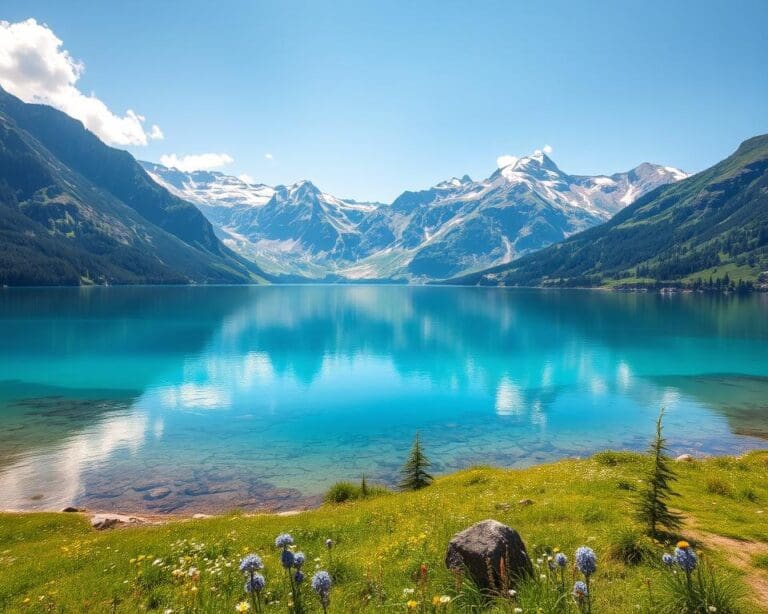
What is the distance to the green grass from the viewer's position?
11.2 m

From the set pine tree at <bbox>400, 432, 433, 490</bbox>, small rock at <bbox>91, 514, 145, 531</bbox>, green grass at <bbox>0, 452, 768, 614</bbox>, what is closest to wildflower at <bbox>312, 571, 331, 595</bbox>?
green grass at <bbox>0, 452, 768, 614</bbox>

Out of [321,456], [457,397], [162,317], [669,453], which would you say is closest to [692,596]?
[321,456]

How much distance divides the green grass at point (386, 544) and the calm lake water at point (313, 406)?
1159 centimetres

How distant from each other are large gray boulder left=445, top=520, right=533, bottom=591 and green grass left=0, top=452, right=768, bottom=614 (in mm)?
436

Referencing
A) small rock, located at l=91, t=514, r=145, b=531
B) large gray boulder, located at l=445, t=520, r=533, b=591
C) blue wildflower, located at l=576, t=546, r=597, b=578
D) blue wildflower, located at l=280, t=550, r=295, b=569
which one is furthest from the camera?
A: small rock, located at l=91, t=514, r=145, b=531

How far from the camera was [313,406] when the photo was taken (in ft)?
192

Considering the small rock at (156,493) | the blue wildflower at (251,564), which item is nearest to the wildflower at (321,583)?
the blue wildflower at (251,564)

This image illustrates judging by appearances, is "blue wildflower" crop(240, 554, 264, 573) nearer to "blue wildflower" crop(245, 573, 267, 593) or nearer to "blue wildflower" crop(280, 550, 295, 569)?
"blue wildflower" crop(245, 573, 267, 593)

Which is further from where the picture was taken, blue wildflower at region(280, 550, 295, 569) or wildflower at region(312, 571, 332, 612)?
blue wildflower at region(280, 550, 295, 569)

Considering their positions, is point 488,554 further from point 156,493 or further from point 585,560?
point 156,493

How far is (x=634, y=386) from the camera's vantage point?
220ft

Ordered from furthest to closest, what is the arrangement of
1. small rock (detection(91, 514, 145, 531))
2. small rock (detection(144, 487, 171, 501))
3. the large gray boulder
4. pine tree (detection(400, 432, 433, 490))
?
small rock (detection(144, 487, 171, 501)) → pine tree (detection(400, 432, 433, 490)) → small rock (detection(91, 514, 145, 531)) → the large gray boulder

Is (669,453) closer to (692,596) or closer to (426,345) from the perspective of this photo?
(692,596)

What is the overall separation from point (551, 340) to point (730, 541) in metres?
104
